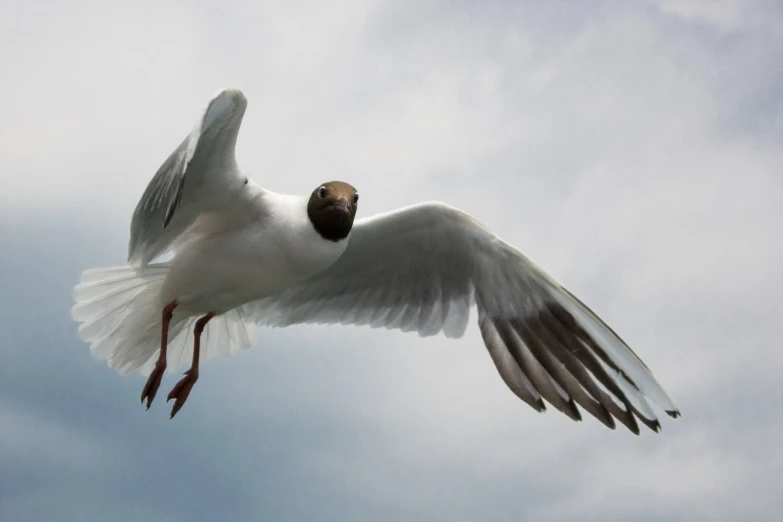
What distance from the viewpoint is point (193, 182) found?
615cm

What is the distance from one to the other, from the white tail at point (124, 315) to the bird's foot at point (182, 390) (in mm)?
383

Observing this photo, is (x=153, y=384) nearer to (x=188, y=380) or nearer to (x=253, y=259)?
(x=188, y=380)

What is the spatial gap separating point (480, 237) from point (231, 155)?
172 cm

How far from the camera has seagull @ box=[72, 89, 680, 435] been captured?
6184 mm

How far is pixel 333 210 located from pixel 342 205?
59 mm

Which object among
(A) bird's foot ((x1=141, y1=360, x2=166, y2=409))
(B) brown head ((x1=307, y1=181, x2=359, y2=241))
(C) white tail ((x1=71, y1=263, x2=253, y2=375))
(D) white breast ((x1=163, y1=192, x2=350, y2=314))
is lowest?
(A) bird's foot ((x1=141, y1=360, x2=166, y2=409))

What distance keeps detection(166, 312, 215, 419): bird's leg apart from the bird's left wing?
74 cm

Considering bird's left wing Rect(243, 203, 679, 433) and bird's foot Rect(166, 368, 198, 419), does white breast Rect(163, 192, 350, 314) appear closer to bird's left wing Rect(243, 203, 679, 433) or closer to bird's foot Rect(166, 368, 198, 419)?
bird's foot Rect(166, 368, 198, 419)

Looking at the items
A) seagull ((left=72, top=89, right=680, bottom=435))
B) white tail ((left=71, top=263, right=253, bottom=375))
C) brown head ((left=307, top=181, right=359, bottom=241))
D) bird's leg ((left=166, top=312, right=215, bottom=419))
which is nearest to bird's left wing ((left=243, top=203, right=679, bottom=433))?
seagull ((left=72, top=89, right=680, bottom=435))

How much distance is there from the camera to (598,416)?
660cm

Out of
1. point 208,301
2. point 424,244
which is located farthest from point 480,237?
point 208,301

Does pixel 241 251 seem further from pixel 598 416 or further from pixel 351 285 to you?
pixel 598 416

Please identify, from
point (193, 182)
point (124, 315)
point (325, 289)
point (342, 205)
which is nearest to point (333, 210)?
point (342, 205)

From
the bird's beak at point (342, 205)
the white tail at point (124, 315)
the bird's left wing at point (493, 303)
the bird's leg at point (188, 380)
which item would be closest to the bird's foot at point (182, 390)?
the bird's leg at point (188, 380)
